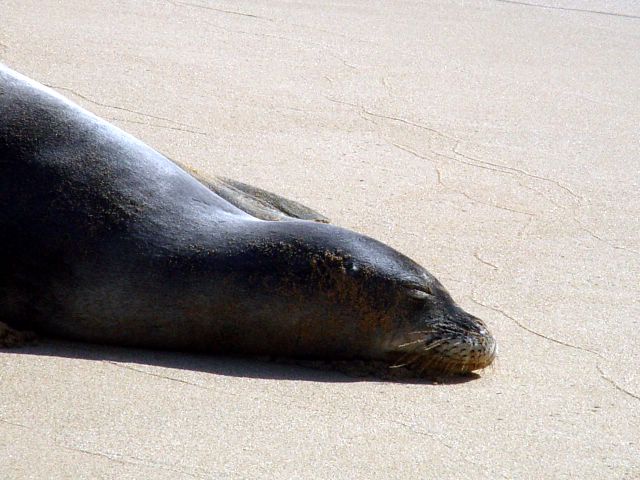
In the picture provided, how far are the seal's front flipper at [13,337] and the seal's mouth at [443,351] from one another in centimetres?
124

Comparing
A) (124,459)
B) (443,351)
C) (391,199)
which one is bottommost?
(391,199)

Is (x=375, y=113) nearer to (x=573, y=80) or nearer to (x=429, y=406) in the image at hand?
(x=573, y=80)

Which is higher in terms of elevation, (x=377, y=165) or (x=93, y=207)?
(x=93, y=207)

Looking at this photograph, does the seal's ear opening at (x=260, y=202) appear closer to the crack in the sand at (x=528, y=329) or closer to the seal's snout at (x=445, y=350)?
the crack in the sand at (x=528, y=329)

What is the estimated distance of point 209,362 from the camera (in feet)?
14.0

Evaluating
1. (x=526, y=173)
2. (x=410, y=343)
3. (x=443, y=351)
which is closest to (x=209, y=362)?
(x=410, y=343)

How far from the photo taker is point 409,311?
4.48m

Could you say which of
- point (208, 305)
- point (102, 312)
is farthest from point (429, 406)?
point (102, 312)

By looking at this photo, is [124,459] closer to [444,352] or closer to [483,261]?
[444,352]

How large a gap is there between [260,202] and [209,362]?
55.4 inches

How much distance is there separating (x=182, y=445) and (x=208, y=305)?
0.91 m

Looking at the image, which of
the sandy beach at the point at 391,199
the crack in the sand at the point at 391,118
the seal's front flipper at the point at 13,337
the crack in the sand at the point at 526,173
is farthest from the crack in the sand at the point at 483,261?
the seal's front flipper at the point at 13,337

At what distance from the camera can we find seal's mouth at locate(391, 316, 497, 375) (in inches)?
176

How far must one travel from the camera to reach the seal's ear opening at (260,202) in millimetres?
5328
